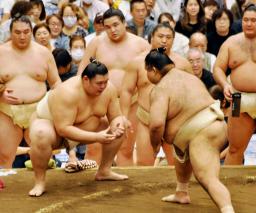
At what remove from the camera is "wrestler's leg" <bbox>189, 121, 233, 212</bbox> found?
4.57m

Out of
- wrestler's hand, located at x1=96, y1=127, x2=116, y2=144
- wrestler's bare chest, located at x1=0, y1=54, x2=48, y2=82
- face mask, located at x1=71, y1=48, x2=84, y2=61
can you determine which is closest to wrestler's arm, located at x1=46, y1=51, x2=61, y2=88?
wrestler's bare chest, located at x1=0, y1=54, x2=48, y2=82

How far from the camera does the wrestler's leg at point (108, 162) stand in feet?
17.6

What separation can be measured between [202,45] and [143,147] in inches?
62.5

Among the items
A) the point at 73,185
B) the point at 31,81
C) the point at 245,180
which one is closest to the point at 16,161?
the point at 31,81

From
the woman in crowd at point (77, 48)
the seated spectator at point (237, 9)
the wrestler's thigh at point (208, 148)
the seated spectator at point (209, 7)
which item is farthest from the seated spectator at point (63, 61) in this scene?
the wrestler's thigh at point (208, 148)

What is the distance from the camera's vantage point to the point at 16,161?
6590 millimetres

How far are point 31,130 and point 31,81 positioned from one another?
2.57ft

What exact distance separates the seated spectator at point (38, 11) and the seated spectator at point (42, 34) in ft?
1.50

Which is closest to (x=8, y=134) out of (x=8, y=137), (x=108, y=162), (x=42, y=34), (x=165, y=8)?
(x=8, y=137)

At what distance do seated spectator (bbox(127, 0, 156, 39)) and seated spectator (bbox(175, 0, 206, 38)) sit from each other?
34 centimetres

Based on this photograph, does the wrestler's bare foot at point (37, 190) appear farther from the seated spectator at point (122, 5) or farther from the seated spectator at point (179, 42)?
the seated spectator at point (122, 5)

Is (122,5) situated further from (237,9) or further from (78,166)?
(78,166)

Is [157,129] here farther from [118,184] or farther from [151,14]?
[151,14]

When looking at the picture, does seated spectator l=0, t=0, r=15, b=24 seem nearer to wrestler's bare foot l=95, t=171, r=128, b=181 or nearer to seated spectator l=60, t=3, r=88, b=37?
seated spectator l=60, t=3, r=88, b=37
